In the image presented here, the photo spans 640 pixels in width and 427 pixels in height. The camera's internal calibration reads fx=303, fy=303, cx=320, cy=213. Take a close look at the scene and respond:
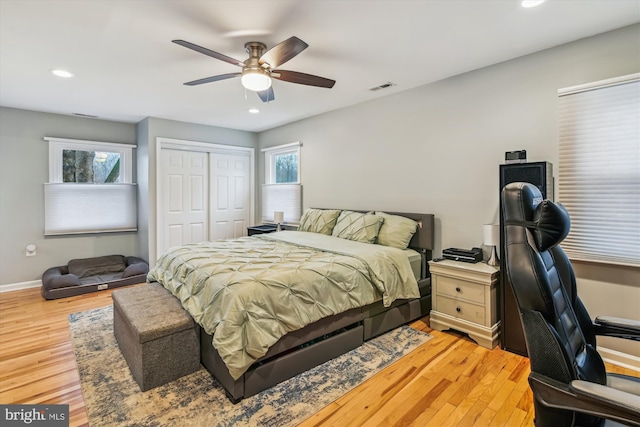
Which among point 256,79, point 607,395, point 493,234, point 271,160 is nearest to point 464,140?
point 493,234

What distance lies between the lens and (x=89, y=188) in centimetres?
495

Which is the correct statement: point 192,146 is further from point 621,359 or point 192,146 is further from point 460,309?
point 621,359

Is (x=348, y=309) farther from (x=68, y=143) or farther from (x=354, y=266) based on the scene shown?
(x=68, y=143)

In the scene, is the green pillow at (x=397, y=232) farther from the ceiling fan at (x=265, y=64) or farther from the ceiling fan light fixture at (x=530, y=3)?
the ceiling fan light fixture at (x=530, y=3)

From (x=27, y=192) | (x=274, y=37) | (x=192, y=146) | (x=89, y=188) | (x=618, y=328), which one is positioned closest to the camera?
(x=618, y=328)

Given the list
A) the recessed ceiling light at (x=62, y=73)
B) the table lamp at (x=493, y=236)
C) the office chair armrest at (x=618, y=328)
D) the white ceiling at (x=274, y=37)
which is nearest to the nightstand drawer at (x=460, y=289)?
the table lamp at (x=493, y=236)

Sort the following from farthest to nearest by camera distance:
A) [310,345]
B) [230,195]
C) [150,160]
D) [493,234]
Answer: [230,195], [150,160], [493,234], [310,345]

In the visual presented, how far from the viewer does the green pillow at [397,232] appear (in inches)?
134

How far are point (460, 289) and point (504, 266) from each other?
1.45 ft

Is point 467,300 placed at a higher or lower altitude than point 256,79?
lower

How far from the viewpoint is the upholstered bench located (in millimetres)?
2068

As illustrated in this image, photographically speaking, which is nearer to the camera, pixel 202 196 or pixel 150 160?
pixel 150 160

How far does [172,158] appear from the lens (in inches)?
202

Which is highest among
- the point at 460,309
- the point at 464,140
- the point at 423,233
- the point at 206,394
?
the point at 464,140
